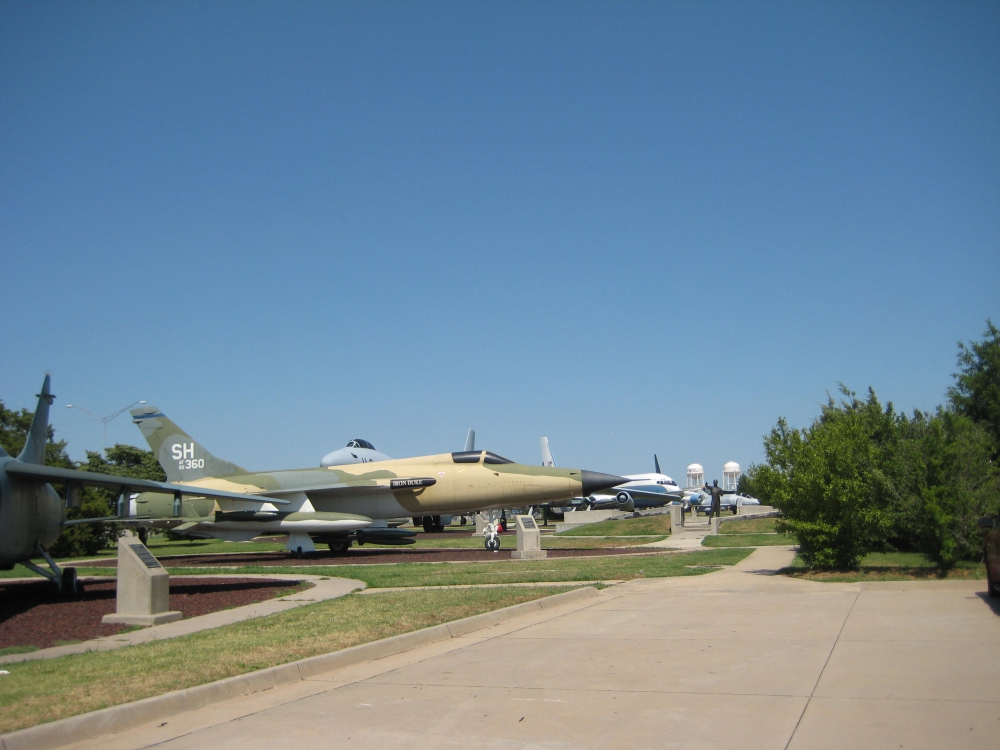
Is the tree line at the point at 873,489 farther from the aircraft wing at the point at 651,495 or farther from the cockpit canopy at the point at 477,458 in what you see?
the aircraft wing at the point at 651,495

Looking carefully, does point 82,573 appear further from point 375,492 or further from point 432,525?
point 432,525

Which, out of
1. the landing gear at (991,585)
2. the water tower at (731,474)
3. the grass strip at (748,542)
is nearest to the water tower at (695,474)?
the water tower at (731,474)

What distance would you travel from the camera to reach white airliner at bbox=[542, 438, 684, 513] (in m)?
58.6

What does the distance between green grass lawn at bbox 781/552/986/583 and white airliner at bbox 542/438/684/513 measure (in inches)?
1598

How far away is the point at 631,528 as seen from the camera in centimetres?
3856

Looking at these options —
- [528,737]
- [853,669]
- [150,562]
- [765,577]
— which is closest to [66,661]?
[150,562]

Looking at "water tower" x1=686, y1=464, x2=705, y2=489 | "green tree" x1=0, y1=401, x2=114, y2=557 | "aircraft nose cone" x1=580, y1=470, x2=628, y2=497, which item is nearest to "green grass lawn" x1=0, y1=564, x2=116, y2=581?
→ "green tree" x1=0, y1=401, x2=114, y2=557

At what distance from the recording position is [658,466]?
8200cm

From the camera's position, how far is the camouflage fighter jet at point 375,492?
82.0 ft

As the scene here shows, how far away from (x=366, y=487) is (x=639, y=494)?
1474 inches

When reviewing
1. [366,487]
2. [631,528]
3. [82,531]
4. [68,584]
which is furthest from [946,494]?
[82,531]

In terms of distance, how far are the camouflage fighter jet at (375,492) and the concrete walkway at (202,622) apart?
32.5ft

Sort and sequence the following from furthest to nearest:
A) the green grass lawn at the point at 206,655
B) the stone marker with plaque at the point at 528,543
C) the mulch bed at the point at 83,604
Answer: the stone marker with plaque at the point at 528,543 < the mulch bed at the point at 83,604 < the green grass lawn at the point at 206,655

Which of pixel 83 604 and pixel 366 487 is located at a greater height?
pixel 366 487
